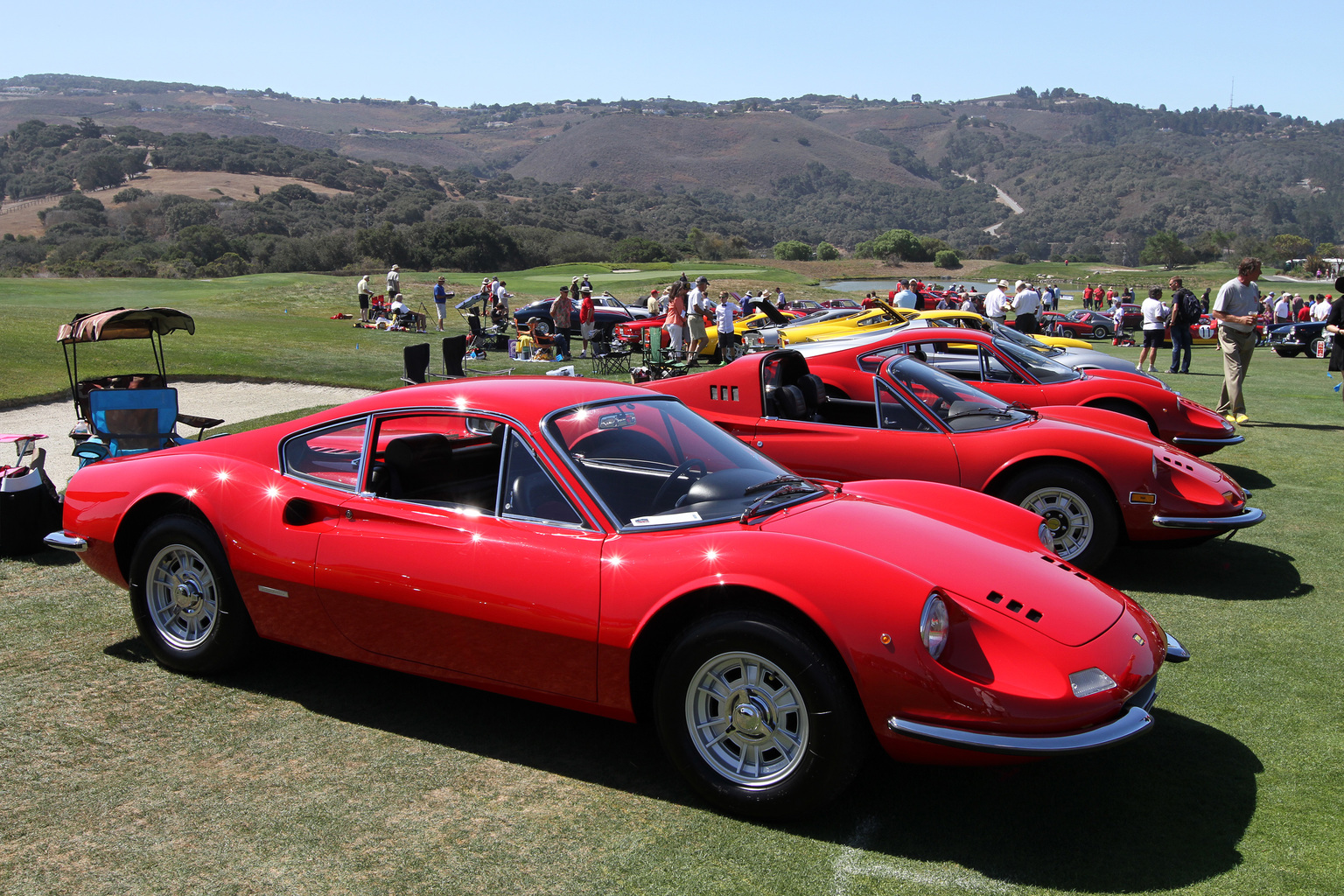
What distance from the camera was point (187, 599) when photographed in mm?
4398

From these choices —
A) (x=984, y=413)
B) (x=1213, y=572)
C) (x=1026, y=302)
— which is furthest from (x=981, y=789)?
(x=1026, y=302)

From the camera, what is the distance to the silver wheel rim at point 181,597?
4344 mm

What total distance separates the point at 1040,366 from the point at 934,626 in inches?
251

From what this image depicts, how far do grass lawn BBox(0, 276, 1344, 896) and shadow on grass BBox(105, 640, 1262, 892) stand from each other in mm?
10

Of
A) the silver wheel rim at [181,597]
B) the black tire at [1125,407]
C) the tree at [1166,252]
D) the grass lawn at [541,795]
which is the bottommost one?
the grass lawn at [541,795]

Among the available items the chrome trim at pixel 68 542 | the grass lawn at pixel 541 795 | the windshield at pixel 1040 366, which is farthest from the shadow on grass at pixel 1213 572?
the chrome trim at pixel 68 542

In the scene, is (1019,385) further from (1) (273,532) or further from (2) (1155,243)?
(2) (1155,243)

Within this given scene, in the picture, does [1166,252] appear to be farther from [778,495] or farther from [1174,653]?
[778,495]

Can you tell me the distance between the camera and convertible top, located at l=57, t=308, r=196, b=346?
28.0 ft

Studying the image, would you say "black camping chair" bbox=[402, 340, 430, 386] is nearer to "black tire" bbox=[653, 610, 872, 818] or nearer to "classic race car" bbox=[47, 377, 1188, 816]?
"classic race car" bbox=[47, 377, 1188, 816]

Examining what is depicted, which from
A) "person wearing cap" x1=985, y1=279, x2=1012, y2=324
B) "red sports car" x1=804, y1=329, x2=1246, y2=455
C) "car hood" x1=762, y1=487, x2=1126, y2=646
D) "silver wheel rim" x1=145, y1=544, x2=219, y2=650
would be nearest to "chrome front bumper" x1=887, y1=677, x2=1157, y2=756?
"car hood" x1=762, y1=487, x2=1126, y2=646

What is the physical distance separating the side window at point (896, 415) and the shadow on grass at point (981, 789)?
2.64m

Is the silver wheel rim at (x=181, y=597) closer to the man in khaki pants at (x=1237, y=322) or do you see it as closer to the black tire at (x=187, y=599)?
the black tire at (x=187, y=599)

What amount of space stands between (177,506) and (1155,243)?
5319 inches
